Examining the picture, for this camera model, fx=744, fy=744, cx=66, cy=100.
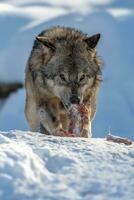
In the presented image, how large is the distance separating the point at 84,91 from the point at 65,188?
4.01m

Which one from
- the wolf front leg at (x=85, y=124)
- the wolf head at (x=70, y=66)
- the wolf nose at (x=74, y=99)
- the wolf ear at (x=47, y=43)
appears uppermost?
the wolf ear at (x=47, y=43)

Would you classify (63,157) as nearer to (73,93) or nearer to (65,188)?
(65,188)

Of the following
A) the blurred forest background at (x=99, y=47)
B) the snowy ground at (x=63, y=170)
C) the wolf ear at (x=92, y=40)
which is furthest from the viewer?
the blurred forest background at (x=99, y=47)

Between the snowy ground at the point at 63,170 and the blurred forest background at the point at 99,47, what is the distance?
9.91 metres

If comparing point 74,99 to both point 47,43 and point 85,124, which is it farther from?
point 47,43

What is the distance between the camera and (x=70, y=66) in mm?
8820

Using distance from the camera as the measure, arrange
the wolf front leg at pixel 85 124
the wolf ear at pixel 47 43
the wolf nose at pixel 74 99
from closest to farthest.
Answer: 1. the wolf nose at pixel 74 99
2. the wolf front leg at pixel 85 124
3. the wolf ear at pixel 47 43

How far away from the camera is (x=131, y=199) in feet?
15.3

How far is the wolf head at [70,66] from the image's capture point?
8.62 meters

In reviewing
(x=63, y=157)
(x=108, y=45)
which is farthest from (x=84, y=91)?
(x=108, y=45)

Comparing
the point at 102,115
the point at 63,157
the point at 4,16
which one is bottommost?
the point at 102,115

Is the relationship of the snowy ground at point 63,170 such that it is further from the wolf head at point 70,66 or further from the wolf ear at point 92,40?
the wolf ear at point 92,40

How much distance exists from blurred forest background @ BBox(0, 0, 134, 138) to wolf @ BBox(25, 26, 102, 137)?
640 cm

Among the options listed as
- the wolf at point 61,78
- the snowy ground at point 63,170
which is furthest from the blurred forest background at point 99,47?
the snowy ground at point 63,170
